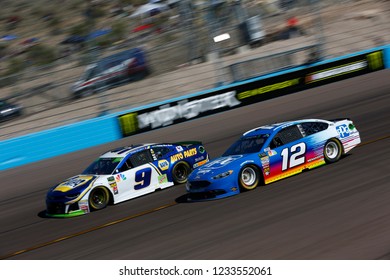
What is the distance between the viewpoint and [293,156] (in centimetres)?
1245

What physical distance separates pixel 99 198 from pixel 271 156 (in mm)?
3727

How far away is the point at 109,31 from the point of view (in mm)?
31703

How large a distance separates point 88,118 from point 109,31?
36.9 ft

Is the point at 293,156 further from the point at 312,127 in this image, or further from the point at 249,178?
the point at 249,178

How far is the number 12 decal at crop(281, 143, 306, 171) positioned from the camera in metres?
12.4

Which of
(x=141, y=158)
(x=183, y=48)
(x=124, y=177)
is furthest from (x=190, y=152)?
(x=183, y=48)

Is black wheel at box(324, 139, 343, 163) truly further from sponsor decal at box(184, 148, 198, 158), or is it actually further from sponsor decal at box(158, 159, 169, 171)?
sponsor decal at box(158, 159, 169, 171)

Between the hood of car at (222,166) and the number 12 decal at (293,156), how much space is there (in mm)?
764

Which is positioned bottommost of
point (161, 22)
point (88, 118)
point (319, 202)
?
point (319, 202)

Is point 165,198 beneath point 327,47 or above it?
beneath

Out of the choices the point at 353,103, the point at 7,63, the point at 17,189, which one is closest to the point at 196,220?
the point at 17,189

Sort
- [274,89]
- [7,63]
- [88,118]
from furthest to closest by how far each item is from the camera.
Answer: [7,63], [274,89], [88,118]
